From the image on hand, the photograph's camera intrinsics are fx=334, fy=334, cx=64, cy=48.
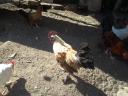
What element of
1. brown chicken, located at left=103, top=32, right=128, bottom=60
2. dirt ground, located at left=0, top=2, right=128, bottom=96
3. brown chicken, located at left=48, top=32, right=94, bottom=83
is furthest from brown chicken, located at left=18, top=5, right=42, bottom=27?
brown chicken, located at left=103, top=32, right=128, bottom=60

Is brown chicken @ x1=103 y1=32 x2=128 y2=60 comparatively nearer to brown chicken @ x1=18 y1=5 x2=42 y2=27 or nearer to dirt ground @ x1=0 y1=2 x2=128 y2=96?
dirt ground @ x1=0 y1=2 x2=128 y2=96

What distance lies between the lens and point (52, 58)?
23.6 ft

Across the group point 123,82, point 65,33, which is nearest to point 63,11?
point 65,33

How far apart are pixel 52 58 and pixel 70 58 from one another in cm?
118

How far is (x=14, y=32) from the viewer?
26.3 ft

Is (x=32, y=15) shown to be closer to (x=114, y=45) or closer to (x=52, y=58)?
(x=52, y=58)

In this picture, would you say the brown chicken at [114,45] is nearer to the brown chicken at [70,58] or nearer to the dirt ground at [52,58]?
the dirt ground at [52,58]

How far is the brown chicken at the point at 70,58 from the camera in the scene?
586cm

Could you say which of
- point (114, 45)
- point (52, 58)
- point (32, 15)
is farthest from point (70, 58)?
point (32, 15)

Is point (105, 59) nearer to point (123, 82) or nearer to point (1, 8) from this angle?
point (123, 82)

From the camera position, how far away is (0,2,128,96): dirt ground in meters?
6.44

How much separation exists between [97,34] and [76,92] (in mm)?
2189

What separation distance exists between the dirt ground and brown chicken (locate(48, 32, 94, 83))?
1.17 feet

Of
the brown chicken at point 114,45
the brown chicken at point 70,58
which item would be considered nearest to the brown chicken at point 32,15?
the brown chicken at point 70,58
